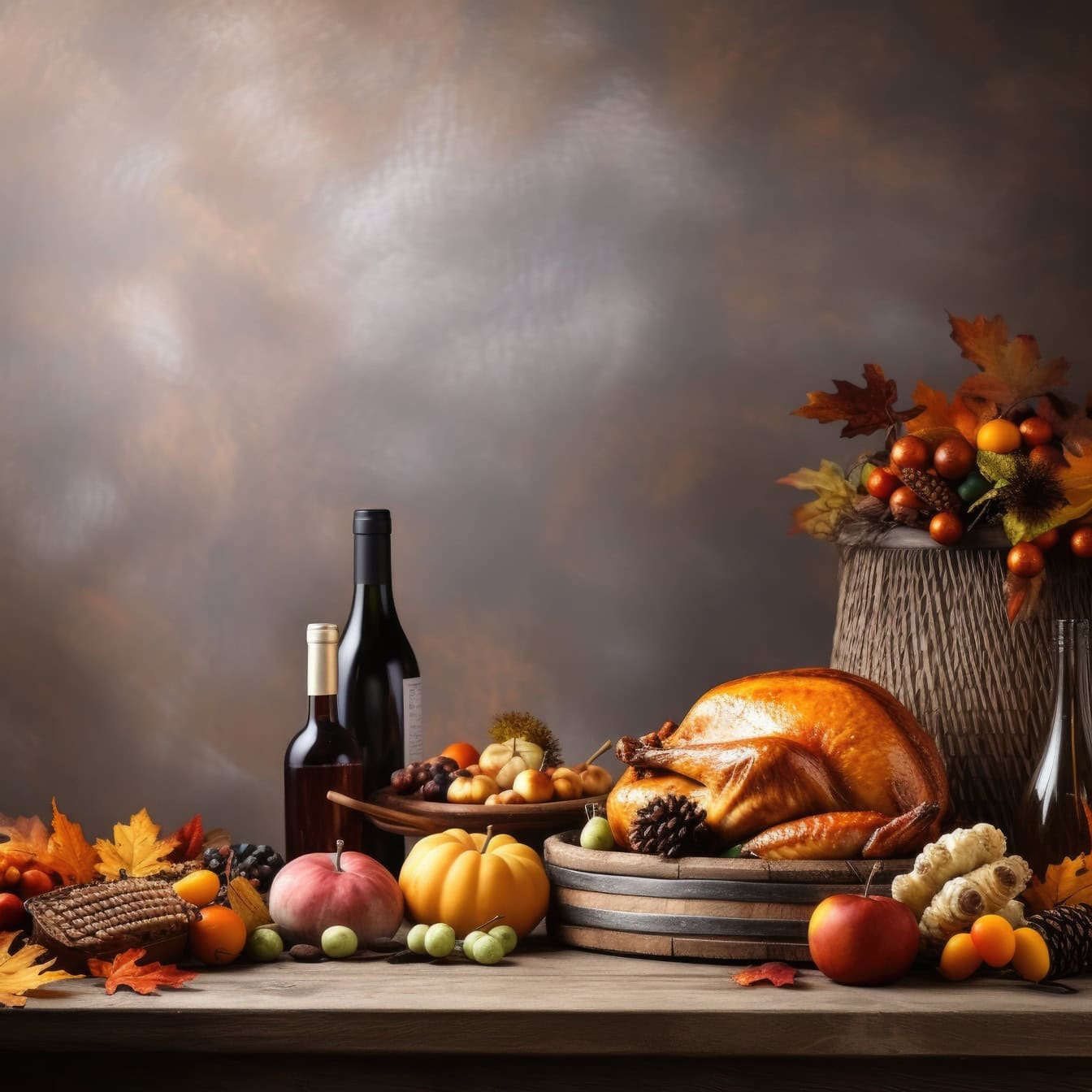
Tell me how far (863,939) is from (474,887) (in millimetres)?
394

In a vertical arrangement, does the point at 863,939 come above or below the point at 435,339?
below

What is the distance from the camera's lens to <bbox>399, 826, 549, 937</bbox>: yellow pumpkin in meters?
1.41

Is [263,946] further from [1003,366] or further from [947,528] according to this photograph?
[1003,366]

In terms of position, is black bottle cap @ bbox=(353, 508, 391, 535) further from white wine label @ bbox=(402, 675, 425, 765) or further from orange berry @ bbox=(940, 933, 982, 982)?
orange berry @ bbox=(940, 933, 982, 982)

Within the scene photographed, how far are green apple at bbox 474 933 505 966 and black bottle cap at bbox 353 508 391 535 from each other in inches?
23.0

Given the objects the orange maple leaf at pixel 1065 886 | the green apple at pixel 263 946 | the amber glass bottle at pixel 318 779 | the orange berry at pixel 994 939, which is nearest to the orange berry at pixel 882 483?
the orange maple leaf at pixel 1065 886

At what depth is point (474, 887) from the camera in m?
1.42

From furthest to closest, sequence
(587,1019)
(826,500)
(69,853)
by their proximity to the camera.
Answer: (826,500) → (69,853) → (587,1019)

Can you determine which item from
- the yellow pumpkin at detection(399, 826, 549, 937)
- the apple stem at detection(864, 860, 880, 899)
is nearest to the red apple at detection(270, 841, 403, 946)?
the yellow pumpkin at detection(399, 826, 549, 937)

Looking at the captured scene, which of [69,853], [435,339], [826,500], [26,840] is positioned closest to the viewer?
[69,853]


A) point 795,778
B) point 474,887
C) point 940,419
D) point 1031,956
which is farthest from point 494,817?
point 940,419

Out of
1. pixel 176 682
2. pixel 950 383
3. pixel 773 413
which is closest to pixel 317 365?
pixel 176 682

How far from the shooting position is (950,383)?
2.60 meters

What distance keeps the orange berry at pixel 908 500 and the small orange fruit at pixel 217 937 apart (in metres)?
0.86
